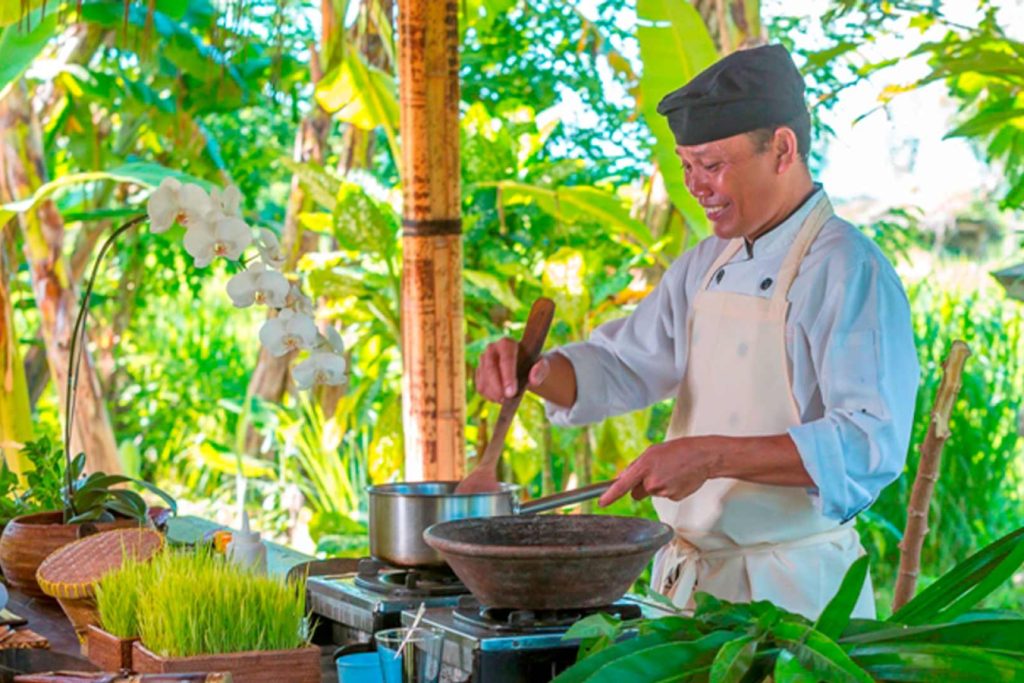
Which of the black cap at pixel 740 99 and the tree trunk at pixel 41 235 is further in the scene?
the tree trunk at pixel 41 235

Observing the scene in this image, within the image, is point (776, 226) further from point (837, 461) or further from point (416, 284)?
point (416, 284)

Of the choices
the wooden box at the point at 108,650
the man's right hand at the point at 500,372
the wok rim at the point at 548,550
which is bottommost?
the wooden box at the point at 108,650

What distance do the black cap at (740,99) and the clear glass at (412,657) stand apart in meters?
0.91

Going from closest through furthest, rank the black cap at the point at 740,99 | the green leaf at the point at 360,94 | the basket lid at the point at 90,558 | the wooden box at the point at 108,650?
the wooden box at the point at 108,650, the basket lid at the point at 90,558, the black cap at the point at 740,99, the green leaf at the point at 360,94

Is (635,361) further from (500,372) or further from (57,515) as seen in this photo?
(57,515)

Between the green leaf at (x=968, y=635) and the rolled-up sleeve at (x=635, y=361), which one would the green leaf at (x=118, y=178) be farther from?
the green leaf at (x=968, y=635)

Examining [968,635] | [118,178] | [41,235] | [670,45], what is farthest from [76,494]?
[41,235]

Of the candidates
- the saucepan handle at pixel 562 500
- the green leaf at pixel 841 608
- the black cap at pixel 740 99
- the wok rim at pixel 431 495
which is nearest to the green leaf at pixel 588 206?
the black cap at pixel 740 99

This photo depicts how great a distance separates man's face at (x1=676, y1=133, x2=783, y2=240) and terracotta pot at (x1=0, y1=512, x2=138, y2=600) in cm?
107

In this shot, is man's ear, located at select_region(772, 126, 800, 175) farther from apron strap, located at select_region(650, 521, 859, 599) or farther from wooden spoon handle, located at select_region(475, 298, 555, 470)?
apron strap, located at select_region(650, 521, 859, 599)

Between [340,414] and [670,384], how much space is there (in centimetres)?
337

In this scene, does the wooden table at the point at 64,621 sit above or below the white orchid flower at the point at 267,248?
below

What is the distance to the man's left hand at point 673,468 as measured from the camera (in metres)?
1.94

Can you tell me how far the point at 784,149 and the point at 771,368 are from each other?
33 cm
